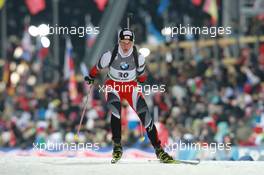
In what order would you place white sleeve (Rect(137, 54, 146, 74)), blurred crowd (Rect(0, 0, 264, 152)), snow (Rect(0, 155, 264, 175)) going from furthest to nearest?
blurred crowd (Rect(0, 0, 264, 152))
white sleeve (Rect(137, 54, 146, 74))
snow (Rect(0, 155, 264, 175))

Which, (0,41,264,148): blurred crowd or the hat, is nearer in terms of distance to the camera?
the hat

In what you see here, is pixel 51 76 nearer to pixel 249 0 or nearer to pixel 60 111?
pixel 60 111

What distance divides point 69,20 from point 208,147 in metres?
9.18

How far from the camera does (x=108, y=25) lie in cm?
2545

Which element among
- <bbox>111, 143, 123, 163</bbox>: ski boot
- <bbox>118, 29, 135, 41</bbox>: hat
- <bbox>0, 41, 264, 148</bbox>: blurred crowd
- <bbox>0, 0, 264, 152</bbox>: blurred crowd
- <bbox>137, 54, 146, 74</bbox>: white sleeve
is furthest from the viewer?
<bbox>0, 0, 264, 152</bbox>: blurred crowd

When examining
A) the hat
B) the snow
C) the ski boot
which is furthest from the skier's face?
the snow

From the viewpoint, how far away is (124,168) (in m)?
12.5

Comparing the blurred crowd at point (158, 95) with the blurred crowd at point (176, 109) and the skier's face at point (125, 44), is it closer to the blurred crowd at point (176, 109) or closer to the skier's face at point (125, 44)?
the blurred crowd at point (176, 109)

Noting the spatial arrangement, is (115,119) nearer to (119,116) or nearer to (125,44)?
(119,116)

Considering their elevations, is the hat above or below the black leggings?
above

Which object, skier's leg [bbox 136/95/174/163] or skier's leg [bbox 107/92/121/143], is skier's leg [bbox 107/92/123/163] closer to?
skier's leg [bbox 107/92/121/143]

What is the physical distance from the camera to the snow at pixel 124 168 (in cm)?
1218

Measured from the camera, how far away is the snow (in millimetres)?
12180

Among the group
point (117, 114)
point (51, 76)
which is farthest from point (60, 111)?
point (117, 114)
